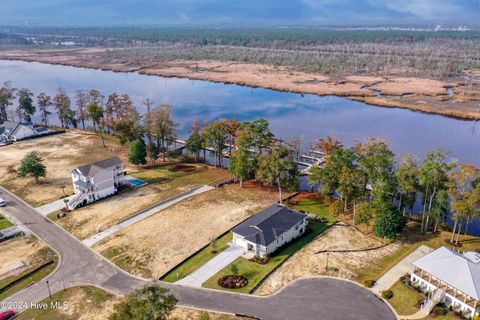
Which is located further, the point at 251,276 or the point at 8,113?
the point at 8,113

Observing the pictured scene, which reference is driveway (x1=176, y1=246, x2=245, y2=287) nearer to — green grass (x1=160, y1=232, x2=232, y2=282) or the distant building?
green grass (x1=160, y1=232, x2=232, y2=282)

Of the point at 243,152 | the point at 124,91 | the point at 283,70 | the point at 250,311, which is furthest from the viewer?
the point at 283,70

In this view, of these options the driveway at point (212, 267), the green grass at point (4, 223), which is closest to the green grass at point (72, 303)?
the driveway at point (212, 267)

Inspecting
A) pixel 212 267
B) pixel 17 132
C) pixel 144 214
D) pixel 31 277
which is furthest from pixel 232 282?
pixel 17 132

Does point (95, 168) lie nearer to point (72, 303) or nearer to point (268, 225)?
point (72, 303)

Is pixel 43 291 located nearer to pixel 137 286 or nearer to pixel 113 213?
pixel 137 286

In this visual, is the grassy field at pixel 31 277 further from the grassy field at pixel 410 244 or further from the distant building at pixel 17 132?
the distant building at pixel 17 132

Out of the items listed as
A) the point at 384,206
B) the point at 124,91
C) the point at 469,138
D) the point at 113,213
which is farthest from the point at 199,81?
the point at 384,206
